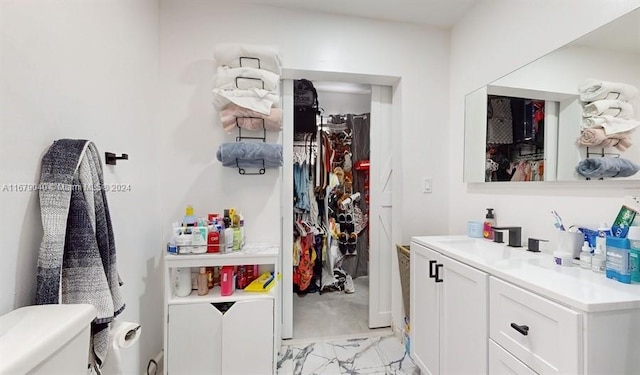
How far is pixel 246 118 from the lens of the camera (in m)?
1.57

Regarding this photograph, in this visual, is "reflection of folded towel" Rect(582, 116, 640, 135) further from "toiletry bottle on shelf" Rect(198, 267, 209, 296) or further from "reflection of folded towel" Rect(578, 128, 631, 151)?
"toiletry bottle on shelf" Rect(198, 267, 209, 296)

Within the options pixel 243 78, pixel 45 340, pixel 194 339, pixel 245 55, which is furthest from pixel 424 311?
pixel 245 55

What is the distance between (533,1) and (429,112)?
0.79 meters

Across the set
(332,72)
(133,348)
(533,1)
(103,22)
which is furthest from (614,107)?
(133,348)

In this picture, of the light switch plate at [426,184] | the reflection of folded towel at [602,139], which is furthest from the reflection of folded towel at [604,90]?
the light switch plate at [426,184]

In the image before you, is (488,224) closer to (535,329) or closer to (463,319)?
(463,319)

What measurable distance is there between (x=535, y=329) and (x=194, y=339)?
5.00ft

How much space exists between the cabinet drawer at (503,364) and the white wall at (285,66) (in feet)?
3.32

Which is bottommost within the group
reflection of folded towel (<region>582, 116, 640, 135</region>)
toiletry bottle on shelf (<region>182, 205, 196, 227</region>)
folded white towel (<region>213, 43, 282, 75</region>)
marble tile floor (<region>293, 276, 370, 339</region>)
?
marble tile floor (<region>293, 276, 370, 339</region>)

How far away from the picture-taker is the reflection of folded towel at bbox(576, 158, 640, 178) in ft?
3.12

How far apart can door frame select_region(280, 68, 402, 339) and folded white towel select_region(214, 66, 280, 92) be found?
12.1 inches

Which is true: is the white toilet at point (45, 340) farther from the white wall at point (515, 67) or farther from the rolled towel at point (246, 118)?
the white wall at point (515, 67)

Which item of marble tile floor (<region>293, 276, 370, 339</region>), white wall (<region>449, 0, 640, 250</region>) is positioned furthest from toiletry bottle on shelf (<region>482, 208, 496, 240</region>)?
marble tile floor (<region>293, 276, 370, 339</region>)

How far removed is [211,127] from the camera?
66.5 inches
